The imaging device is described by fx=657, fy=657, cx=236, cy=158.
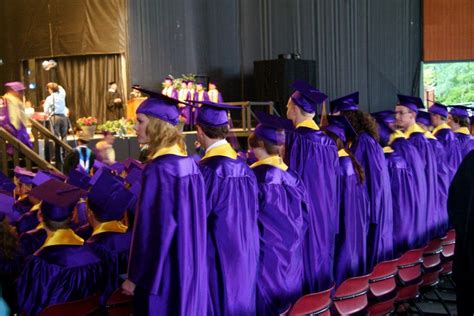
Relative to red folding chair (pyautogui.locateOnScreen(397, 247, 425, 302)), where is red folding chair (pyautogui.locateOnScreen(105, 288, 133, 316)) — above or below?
above

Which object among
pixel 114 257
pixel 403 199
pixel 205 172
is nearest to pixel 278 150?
pixel 205 172

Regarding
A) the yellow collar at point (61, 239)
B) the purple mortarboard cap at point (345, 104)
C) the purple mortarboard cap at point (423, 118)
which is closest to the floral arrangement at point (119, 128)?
the purple mortarboard cap at point (423, 118)

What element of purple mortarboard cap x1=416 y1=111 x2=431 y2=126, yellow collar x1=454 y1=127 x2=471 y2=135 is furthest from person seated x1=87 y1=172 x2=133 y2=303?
yellow collar x1=454 y1=127 x2=471 y2=135

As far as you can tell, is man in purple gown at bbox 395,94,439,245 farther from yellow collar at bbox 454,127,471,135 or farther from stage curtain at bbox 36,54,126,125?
stage curtain at bbox 36,54,126,125

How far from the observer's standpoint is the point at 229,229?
140 inches

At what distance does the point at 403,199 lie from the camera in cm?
602

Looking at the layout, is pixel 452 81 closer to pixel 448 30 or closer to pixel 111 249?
pixel 448 30

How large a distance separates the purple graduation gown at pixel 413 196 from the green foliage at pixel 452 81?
14.9 meters

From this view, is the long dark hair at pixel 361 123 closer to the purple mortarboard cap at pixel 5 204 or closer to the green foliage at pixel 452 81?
the purple mortarboard cap at pixel 5 204

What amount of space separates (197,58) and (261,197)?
14844 mm

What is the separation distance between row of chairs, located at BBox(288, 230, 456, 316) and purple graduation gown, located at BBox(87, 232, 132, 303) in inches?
39.8

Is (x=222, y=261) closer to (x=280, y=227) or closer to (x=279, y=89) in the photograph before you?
(x=280, y=227)

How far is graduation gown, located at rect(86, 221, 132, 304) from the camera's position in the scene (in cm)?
381

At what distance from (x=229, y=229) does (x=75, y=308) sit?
890mm
